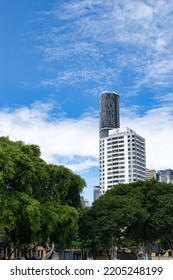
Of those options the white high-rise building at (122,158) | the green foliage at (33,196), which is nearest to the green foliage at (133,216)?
the green foliage at (33,196)

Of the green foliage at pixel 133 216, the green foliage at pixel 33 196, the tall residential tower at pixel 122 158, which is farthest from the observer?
the tall residential tower at pixel 122 158

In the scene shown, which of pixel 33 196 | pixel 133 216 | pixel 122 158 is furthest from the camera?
pixel 122 158

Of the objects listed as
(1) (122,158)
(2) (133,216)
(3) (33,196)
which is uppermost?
(1) (122,158)

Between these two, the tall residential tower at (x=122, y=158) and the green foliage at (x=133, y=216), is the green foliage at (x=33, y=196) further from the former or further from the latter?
the tall residential tower at (x=122, y=158)

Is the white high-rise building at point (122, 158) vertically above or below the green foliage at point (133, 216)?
above

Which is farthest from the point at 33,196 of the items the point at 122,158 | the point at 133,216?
the point at 122,158

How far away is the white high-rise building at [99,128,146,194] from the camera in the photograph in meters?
164

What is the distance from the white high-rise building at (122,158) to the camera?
16438cm

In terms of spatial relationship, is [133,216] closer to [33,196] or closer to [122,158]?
[33,196]

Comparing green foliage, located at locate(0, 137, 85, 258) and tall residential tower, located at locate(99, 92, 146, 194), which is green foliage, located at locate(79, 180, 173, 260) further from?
tall residential tower, located at locate(99, 92, 146, 194)

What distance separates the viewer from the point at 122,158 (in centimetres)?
16725
